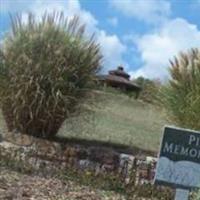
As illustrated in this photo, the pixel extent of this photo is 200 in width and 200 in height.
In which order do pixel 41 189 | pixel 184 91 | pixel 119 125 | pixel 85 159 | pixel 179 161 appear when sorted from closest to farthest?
pixel 179 161, pixel 41 189, pixel 85 159, pixel 184 91, pixel 119 125

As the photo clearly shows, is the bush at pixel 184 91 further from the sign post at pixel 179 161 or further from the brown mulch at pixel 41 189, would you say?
the sign post at pixel 179 161

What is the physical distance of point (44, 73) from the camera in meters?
13.3

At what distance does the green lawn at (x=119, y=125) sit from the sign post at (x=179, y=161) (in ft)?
22.5

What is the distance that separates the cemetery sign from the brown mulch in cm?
217

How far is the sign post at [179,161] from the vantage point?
23.2ft

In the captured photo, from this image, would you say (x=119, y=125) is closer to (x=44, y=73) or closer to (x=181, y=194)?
(x=44, y=73)

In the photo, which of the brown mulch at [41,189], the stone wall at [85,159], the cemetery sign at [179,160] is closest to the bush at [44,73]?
the stone wall at [85,159]

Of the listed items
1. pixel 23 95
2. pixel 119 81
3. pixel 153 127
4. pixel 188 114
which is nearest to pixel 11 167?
pixel 23 95

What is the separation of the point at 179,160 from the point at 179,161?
0.05 ft

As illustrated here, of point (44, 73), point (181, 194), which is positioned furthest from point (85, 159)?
point (181, 194)

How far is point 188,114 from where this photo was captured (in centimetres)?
1357

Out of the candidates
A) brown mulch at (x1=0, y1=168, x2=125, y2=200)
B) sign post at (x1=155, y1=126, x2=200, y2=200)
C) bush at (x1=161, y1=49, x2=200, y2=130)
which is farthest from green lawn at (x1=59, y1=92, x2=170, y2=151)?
sign post at (x1=155, y1=126, x2=200, y2=200)

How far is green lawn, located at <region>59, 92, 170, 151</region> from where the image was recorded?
47.5 feet

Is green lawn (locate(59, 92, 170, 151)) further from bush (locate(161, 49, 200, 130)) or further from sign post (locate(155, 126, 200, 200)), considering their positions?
sign post (locate(155, 126, 200, 200))
